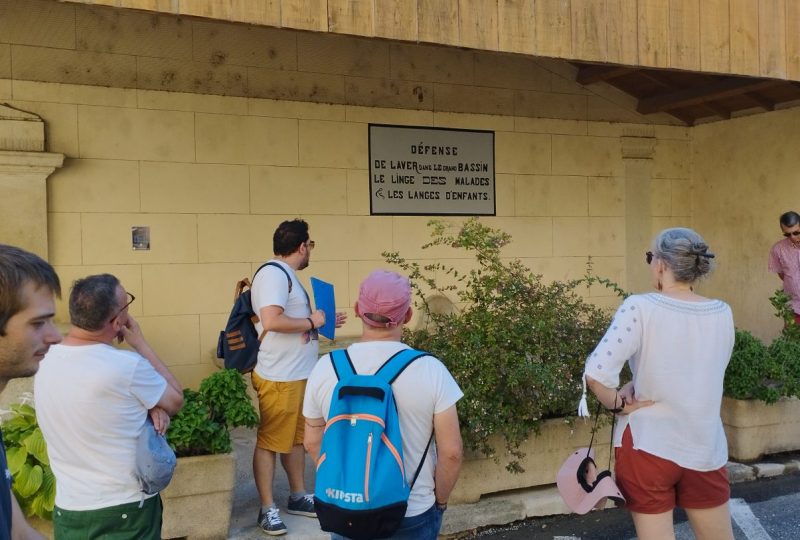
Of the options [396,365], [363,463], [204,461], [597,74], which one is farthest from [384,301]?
[597,74]

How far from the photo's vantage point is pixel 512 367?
4.27m

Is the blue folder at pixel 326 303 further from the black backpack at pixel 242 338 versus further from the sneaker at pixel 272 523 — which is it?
the sneaker at pixel 272 523

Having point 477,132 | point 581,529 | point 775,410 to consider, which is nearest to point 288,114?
point 477,132

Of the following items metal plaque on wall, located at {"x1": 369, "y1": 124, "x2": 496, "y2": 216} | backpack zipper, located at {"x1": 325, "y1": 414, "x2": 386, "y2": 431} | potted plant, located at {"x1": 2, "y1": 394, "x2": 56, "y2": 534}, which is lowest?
potted plant, located at {"x1": 2, "y1": 394, "x2": 56, "y2": 534}

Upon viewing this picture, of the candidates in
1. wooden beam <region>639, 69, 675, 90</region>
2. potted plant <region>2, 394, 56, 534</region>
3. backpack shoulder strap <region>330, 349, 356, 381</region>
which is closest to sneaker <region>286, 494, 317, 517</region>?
potted plant <region>2, 394, 56, 534</region>

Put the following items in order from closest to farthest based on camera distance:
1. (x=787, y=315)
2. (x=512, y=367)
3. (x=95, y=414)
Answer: (x=95, y=414)
(x=512, y=367)
(x=787, y=315)

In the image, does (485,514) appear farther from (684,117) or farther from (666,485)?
(684,117)

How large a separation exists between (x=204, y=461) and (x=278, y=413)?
0.46m

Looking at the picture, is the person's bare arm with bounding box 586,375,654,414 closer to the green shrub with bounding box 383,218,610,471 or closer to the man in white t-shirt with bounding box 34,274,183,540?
the green shrub with bounding box 383,218,610,471

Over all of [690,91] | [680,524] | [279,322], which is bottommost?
[680,524]

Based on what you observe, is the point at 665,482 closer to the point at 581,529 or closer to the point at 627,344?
the point at 627,344

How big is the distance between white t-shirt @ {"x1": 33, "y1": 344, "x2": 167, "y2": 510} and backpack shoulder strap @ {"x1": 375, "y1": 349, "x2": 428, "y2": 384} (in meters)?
0.86

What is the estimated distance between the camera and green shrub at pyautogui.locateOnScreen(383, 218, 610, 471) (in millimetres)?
4180

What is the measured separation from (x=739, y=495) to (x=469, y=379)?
2.15 m
